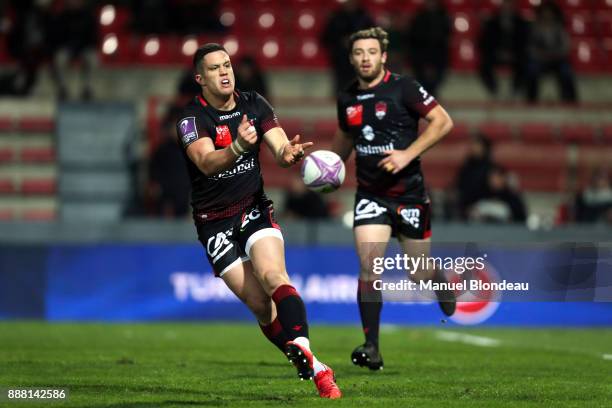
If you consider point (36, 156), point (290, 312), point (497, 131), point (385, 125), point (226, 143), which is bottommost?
point (36, 156)

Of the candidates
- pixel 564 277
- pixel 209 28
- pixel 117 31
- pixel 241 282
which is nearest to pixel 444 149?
pixel 209 28

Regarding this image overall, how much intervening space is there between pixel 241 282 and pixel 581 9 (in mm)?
16864

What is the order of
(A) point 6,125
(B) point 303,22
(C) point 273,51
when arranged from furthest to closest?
(B) point 303,22 < (C) point 273,51 < (A) point 6,125

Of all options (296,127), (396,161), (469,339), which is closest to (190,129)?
(396,161)

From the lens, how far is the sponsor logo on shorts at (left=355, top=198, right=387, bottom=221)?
10.6 meters

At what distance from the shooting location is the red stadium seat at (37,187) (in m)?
20.2

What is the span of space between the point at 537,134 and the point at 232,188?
1282cm

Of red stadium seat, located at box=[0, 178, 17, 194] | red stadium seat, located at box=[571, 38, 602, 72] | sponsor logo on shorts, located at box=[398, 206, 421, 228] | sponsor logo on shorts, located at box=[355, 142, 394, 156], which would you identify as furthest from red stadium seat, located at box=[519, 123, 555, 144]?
sponsor logo on shorts, located at box=[355, 142, 394, 156]

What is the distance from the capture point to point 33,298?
57.7 ft

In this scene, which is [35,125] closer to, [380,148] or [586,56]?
[586,56]

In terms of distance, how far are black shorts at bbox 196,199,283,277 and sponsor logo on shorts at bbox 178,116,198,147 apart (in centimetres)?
64

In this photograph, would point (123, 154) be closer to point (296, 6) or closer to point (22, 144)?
point (22, 144)

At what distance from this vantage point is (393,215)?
10.7m
